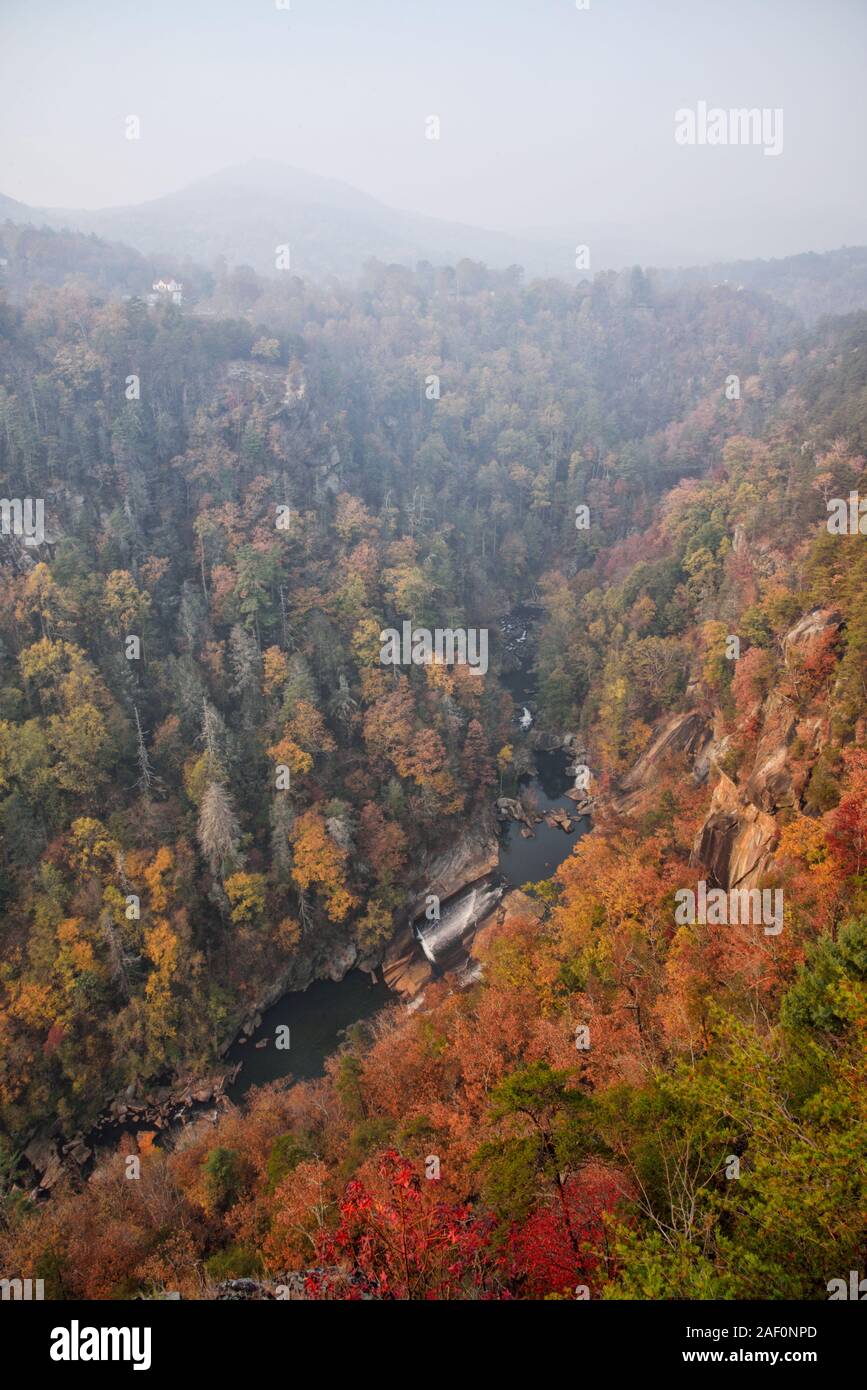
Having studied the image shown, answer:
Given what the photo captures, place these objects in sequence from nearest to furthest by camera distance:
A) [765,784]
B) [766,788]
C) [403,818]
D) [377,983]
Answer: [766,788] → [765,784] → [377,983] → [403,818]

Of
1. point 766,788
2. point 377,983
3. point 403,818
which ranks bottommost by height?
point 377,983

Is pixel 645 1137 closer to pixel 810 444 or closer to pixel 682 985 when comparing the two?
pixel 682 985

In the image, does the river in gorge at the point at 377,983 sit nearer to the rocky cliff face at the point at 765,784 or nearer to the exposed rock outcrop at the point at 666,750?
the exposed rock outcrop at the point at 666,750

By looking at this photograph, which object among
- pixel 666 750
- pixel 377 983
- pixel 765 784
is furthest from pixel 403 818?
pixel 765 784

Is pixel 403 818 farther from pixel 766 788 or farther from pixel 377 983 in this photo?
pixel 766 788

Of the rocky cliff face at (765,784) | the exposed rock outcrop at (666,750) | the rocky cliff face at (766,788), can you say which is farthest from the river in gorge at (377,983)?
the rocky cliff face at (766,788)

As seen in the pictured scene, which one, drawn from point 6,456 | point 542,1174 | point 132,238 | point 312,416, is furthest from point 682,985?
point 132,238

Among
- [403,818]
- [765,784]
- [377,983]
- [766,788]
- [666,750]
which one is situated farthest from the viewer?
[403,818]
